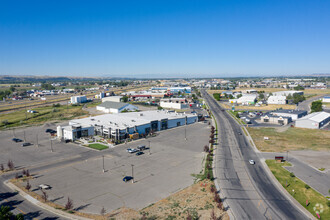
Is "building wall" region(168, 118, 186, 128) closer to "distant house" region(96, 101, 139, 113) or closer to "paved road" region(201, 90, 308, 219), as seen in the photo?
"paved road" region(201, 90, 308, 219)

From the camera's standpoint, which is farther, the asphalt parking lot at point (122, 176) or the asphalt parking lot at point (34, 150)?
the asphalt parking lot at point (34, 150)

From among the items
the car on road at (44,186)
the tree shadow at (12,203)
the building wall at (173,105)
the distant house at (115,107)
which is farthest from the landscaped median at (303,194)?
the building wall at (173,105)

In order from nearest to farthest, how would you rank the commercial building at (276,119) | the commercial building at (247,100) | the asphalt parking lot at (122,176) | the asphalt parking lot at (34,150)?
the asphalt parking lot at (122,176), the asphalt parking lot at (34,150), the commercial building at (276,119), the commercial building at (247,100)

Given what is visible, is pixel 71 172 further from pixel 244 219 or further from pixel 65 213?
pixel 244 219

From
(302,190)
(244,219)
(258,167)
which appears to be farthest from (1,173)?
(302,190)

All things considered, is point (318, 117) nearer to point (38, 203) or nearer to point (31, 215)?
point (38, 203)

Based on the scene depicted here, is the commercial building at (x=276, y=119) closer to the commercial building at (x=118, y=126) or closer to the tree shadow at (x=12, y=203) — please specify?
the commercial building at (x=118, y=126)
